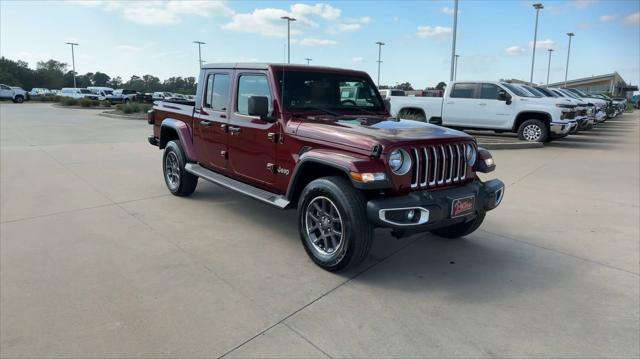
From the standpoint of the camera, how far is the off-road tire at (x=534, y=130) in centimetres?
1277

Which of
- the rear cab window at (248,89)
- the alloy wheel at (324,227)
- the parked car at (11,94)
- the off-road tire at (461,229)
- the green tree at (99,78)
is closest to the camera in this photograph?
the alloy wheel at (324,227)

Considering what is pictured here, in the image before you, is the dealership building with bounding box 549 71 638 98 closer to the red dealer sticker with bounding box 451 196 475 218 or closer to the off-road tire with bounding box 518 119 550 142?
the off-road tire with bounding box 518 119 550 142

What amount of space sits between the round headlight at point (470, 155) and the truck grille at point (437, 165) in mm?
73

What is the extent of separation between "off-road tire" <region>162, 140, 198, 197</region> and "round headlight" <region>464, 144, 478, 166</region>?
3721mm

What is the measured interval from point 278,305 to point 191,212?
2720 mm

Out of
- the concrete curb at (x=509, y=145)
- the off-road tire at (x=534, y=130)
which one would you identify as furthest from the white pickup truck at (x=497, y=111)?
the concrete curb at (x=509, y=145)

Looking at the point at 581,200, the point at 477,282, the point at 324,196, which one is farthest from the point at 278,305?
the point at 581,200

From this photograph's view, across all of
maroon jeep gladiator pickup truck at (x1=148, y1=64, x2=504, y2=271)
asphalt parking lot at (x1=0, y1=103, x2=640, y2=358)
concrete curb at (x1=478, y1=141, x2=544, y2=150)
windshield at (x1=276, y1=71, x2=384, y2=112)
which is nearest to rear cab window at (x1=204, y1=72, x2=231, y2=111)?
maroon jeep gladiator pickup truck at (x1=148, y1=64, x2=504, y2=271)

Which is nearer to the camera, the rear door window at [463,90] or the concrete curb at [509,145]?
the concrete curb at [509,145]

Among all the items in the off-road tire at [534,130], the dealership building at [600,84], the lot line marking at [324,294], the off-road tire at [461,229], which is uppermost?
the dealership building at [600,84]

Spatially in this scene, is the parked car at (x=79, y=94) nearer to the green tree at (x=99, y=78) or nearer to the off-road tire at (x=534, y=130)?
the off-road tire at (x=534, y=130)

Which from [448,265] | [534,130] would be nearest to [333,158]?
[448,265]

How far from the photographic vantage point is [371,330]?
299 cm

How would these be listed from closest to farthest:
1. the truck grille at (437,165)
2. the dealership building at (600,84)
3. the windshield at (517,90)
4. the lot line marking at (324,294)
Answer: the lot line marking at (324,294) → the truck grille at (437,165) → the windshield at (517,90) → the dealership building at (600,84)
